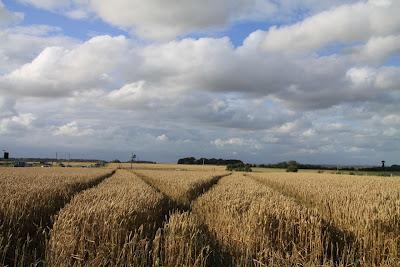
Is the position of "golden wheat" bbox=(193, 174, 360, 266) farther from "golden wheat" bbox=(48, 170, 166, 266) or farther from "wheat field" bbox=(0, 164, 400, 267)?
"golden wheat" bbox=(48, 170, 166, 266)

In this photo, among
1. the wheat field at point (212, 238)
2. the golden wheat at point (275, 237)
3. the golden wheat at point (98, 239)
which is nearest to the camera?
the golden wheat at point (98, 239)

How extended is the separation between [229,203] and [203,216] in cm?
89

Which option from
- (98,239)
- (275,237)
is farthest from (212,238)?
(98,239)

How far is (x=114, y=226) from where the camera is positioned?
7.64m

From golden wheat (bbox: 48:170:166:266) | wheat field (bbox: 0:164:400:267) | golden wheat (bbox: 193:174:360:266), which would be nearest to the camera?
golden wheat (bbox: 48:170:166:266)

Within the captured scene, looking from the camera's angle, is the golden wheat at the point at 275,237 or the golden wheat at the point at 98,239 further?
the golden wheat at the point at 275,237

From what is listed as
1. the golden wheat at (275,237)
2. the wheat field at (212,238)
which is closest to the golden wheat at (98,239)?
the wheat field at (212,238)

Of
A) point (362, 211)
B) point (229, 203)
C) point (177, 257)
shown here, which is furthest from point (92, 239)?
point (362, 211)

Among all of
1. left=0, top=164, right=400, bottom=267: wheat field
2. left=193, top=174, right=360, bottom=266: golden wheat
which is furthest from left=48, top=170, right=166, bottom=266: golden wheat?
left=193, top=174, right=360, bottom=266: golden wheat

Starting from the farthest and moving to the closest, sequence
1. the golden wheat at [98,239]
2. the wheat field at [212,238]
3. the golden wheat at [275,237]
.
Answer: the golden wheat at [275,237] < the wheat field at [212,238] < the golden wheat at [98,239]

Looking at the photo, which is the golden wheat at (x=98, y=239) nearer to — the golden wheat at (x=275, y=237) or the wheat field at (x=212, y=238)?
the wheat field at (x=212, y=238)

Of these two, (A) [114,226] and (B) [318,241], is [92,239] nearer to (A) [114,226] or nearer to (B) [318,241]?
(A) [114,226]

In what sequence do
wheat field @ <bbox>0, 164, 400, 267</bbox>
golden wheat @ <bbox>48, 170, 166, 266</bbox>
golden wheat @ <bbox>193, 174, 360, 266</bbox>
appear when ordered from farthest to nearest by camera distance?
1. golden wheat @ <bbox>193, 174, 360, 266</bbox>
2. wheat field @ <bbox>0, 164, 400, 267</bbox>
3. golden wheat @ <bbox>48, 170, 166, 266</bbox>

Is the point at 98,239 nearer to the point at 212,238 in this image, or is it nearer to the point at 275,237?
the point at 212,238
